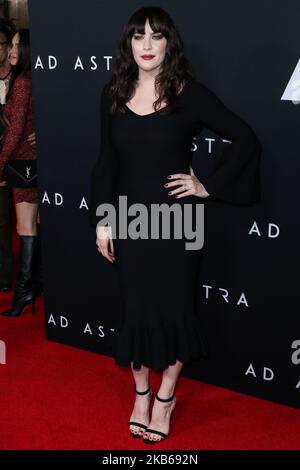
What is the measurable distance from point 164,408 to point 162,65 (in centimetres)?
132

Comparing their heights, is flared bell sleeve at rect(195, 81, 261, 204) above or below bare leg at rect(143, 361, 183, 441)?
above

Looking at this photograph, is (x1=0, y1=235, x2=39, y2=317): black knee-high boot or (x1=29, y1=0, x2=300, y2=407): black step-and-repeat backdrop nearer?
(x1=29, y1=0, x2=300, y2=407): black step-and-repeat backdrop

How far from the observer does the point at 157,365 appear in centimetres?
246

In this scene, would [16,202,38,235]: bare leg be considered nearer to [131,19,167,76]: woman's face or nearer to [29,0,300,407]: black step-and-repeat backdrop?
[29,0,300,407]: black step-and-repeat backdrop

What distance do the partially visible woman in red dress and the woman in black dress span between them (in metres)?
1.05

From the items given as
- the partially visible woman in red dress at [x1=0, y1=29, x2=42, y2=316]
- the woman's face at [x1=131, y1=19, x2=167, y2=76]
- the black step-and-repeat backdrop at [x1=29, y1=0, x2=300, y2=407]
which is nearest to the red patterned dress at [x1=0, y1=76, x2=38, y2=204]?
the partially visible woman in red dress at [x1=0, y1=29, x2=42, y2=316]

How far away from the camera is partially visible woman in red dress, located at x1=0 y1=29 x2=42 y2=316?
3334mm

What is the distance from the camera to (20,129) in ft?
11.1

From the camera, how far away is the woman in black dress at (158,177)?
2.25 m

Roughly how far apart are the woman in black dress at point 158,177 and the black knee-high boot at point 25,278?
1.20 metres

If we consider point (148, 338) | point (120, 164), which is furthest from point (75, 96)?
point (148, 338)

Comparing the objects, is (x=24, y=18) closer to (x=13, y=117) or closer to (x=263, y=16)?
(x=13, y=117)

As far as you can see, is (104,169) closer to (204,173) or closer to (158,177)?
(158,177)
